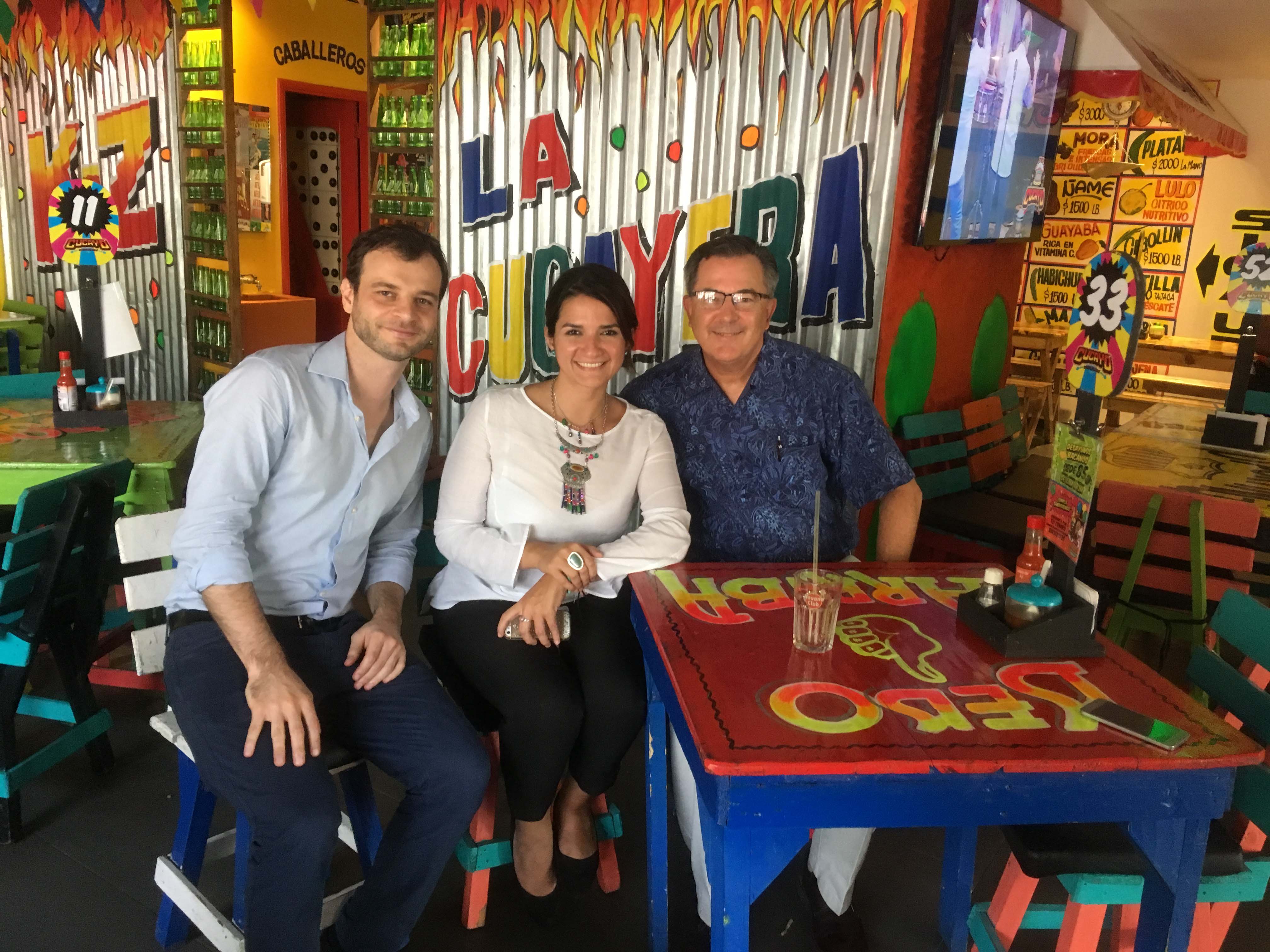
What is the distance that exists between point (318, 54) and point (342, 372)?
619 centimetres

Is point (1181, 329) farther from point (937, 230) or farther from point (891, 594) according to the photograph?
point (891, 594)

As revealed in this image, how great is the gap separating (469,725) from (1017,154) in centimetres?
315

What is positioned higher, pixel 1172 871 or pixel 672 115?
pixel 672 115

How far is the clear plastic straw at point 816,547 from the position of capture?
1.69m

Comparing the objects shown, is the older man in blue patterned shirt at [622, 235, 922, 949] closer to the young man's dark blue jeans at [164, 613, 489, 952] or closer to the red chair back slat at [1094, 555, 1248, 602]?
the young man's dark blue jeans at [164, 613, 489, 952]

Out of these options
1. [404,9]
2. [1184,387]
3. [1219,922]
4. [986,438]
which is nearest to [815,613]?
[1219,922]

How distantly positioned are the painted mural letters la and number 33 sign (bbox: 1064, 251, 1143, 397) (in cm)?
585

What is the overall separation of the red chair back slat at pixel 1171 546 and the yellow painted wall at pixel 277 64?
594 centimetres

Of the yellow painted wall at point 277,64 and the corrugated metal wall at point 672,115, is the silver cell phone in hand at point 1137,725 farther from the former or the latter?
the yellow painted wall at point 277,64

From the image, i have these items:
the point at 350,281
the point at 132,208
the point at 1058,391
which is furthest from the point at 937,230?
the point at 132,208

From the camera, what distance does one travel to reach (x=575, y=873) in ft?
7.38

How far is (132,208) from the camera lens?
6.23 meters

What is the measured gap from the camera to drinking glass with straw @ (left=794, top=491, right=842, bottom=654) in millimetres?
1648

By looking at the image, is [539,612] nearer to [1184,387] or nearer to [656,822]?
[656,822]
